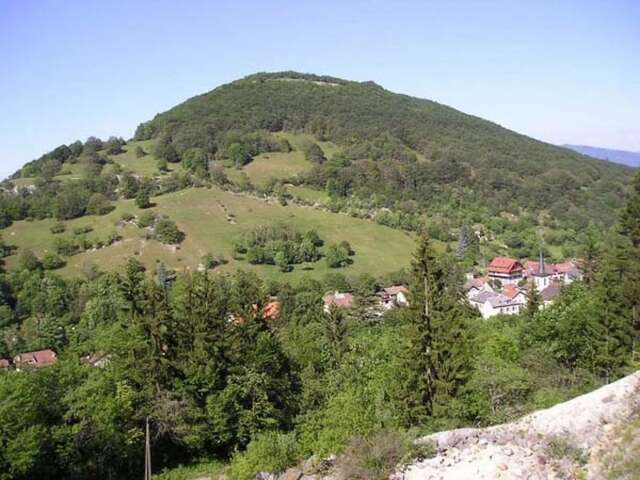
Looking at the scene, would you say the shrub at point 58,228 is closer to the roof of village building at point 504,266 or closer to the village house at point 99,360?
the village house at point 99,360

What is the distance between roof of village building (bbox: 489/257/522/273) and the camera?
90.1 metres

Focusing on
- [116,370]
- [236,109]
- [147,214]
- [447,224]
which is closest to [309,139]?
[236,109]

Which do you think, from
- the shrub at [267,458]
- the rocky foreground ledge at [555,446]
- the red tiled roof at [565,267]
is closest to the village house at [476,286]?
the red tiled roof at [565,267]

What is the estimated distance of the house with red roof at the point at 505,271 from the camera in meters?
89.5

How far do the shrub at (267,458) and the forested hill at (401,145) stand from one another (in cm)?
10045

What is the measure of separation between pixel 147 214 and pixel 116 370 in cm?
7225

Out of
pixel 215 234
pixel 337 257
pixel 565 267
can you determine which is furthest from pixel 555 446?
pixel 215 234

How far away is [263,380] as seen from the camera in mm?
27000

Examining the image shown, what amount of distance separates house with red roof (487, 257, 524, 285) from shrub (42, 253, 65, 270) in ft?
220

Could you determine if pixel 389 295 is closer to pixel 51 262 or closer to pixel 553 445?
pixel 51 262

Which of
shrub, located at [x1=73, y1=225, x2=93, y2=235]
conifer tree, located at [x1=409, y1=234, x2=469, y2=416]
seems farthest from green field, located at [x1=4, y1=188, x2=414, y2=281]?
conifer tree, located at [x1=409, y1=234, x2=469, y2=416]

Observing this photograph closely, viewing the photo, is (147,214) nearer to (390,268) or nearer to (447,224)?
(390,268)

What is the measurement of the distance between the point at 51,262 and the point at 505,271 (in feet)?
229

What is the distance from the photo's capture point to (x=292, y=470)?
1980 cm
